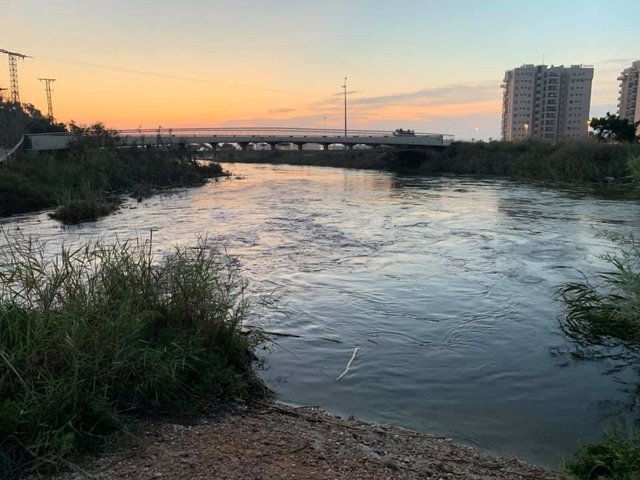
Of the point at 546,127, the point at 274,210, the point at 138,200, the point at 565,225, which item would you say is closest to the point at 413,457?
the point at 565,225

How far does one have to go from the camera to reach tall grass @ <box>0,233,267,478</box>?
4.68 m

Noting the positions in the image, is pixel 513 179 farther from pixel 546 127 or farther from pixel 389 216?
pixel 546 127

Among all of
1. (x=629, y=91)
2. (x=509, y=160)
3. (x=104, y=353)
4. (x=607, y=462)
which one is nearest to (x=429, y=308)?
(x=607, y=462)

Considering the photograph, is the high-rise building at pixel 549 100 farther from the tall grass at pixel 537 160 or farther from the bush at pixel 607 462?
the bush at pixel 607 462

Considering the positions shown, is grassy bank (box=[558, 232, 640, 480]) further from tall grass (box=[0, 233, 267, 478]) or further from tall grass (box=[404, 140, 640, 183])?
tall grass (box=[404, 140, 640, 183])

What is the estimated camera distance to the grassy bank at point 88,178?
25688 millimetres

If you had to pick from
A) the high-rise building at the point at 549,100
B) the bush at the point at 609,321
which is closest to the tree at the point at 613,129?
the bush at the point at 609,321

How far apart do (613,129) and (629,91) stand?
115 meters

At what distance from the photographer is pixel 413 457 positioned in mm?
5410

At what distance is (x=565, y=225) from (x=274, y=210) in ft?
47.1

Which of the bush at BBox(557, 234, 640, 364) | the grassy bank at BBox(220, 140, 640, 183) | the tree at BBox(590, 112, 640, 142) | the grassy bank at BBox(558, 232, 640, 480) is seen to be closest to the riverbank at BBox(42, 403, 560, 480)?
the grassy bank at BBox(558, 232, 640, 480)

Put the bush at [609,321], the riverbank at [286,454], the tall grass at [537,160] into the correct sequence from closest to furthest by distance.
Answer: the riverbank at [286,454]
the bush at [609,321]
the tall grass at [537,160]

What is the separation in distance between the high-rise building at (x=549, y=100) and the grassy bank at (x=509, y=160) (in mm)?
Result: 97566

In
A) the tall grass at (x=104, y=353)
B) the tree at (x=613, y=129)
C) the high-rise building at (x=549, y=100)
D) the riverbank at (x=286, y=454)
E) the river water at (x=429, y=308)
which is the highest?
the high-rise building at (x=549, y=100)
